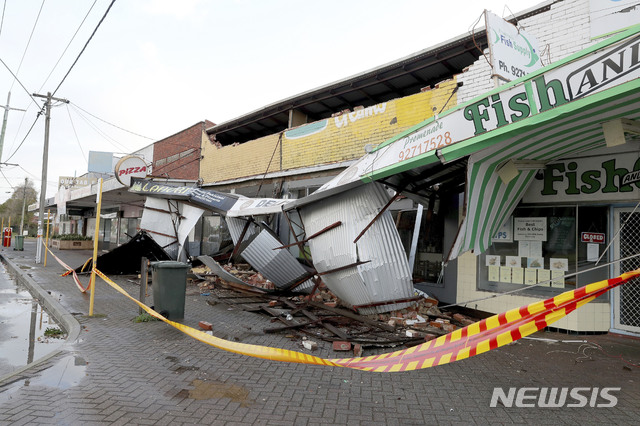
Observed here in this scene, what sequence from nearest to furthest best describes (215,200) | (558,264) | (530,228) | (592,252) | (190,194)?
(592,252) → (558,264) → (530,228) → (215,200) → (190,194)

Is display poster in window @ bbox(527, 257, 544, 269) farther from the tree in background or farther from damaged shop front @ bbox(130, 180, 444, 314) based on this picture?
the tree in background

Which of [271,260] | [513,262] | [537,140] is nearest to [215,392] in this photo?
[537,140]

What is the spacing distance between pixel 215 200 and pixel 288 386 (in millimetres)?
6908

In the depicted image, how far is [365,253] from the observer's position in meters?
6.51

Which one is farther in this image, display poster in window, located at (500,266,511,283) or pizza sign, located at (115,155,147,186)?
pizza sign, located at (115,155,147,186)

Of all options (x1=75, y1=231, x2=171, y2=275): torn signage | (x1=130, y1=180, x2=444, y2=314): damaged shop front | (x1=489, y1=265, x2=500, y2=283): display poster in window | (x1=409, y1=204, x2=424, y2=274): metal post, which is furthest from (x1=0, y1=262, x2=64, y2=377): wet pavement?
(x1=489, y1=265, x2=500, y2=283): display poster in window

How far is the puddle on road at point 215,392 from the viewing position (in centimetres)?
373

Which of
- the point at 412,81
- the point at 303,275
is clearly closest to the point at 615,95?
the point at 303,275

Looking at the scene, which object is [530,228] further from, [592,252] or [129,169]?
[129,169]

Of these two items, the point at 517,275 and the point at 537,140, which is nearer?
the point at 537,140

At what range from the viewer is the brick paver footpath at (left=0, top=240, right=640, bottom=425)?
3.42m

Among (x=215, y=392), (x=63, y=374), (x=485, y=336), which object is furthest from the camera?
(x=63, y=374)

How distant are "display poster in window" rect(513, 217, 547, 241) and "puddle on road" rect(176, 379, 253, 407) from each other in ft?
19.2

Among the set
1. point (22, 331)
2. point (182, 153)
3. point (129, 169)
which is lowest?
point (22, 331)
